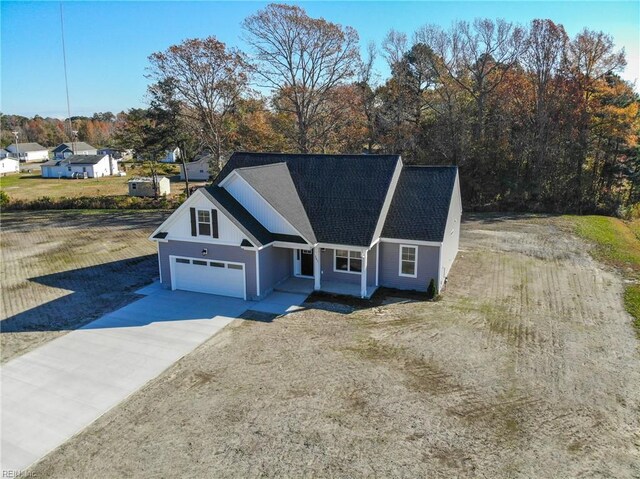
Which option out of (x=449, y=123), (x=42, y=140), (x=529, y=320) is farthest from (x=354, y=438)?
(x=42, y=140)

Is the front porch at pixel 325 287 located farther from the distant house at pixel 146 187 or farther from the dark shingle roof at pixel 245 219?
the distant house at pixel 146 187

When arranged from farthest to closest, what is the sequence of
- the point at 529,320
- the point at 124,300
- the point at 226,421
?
1. the point at 124,300
2. the point at 529,320
3. the point at 226,421

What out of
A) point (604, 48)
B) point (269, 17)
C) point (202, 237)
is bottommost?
point (202, 237)

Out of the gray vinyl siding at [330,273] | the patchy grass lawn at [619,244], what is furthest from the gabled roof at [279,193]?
the patchy grass lawn at [619,244]

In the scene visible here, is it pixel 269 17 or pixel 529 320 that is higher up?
pixel 269 17

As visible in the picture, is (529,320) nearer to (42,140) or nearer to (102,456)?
(102,456)

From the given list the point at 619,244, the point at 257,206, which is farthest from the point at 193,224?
the point at 619,244

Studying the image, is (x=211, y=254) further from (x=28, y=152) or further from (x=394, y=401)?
(x=28, y=152)
